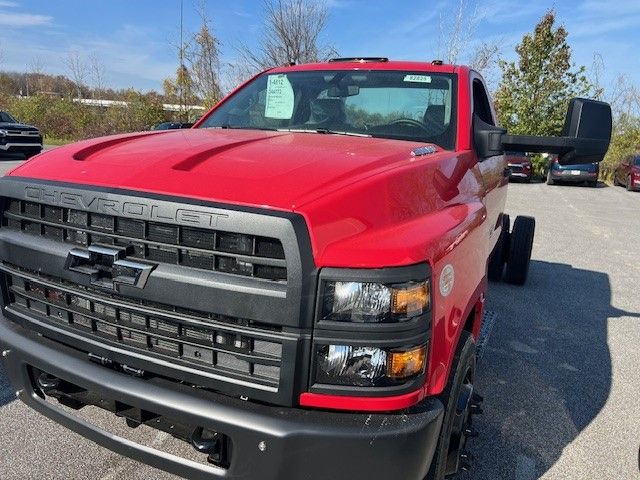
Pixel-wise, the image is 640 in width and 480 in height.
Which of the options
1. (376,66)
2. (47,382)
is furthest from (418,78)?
(47,382)

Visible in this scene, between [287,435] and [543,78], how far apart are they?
24.2 meters

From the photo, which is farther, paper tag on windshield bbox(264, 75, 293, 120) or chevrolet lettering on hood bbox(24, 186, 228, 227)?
paper tag on windshield bbox(264, 75, 293, 120)

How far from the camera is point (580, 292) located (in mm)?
6012

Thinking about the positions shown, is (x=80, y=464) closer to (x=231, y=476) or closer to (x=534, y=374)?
(x=231, y=476)

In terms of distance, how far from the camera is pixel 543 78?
22.7 metres

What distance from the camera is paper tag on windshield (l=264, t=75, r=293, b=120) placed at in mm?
3328

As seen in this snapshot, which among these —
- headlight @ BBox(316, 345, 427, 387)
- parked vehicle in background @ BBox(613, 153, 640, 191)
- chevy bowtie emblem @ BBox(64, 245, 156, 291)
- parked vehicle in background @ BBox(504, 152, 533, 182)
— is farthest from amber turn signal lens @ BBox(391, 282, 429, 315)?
parked vehicle in background @ BBox(613, 153, 640, 191)

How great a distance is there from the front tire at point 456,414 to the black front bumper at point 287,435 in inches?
7.6

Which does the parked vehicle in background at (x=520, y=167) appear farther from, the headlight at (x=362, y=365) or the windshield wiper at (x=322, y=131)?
the headlight at (x=362, y=365)

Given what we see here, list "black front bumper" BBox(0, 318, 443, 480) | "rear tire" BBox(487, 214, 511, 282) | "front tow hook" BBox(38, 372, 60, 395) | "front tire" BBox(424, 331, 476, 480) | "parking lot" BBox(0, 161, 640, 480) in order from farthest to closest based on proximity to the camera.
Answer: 1. "rear tire" BBox(487, 214, 511, 282)
2. "parking lot" BBox(0, 161, 640, 480)
3. "front tow hook" BBox(38, 372, 60, 395)
4. "front tire" BBox(424, 331, 476, 480)
5. "black front bumper" BBox(0, 318, 443, 480)

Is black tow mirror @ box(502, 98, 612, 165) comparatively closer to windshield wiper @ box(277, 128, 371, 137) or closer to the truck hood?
the truck hood

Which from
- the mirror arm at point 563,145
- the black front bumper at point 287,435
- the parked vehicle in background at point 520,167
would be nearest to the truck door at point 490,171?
the mirror arm at point 563,145

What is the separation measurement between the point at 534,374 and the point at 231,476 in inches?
105

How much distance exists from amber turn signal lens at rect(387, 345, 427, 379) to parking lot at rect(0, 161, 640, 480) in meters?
1.17
